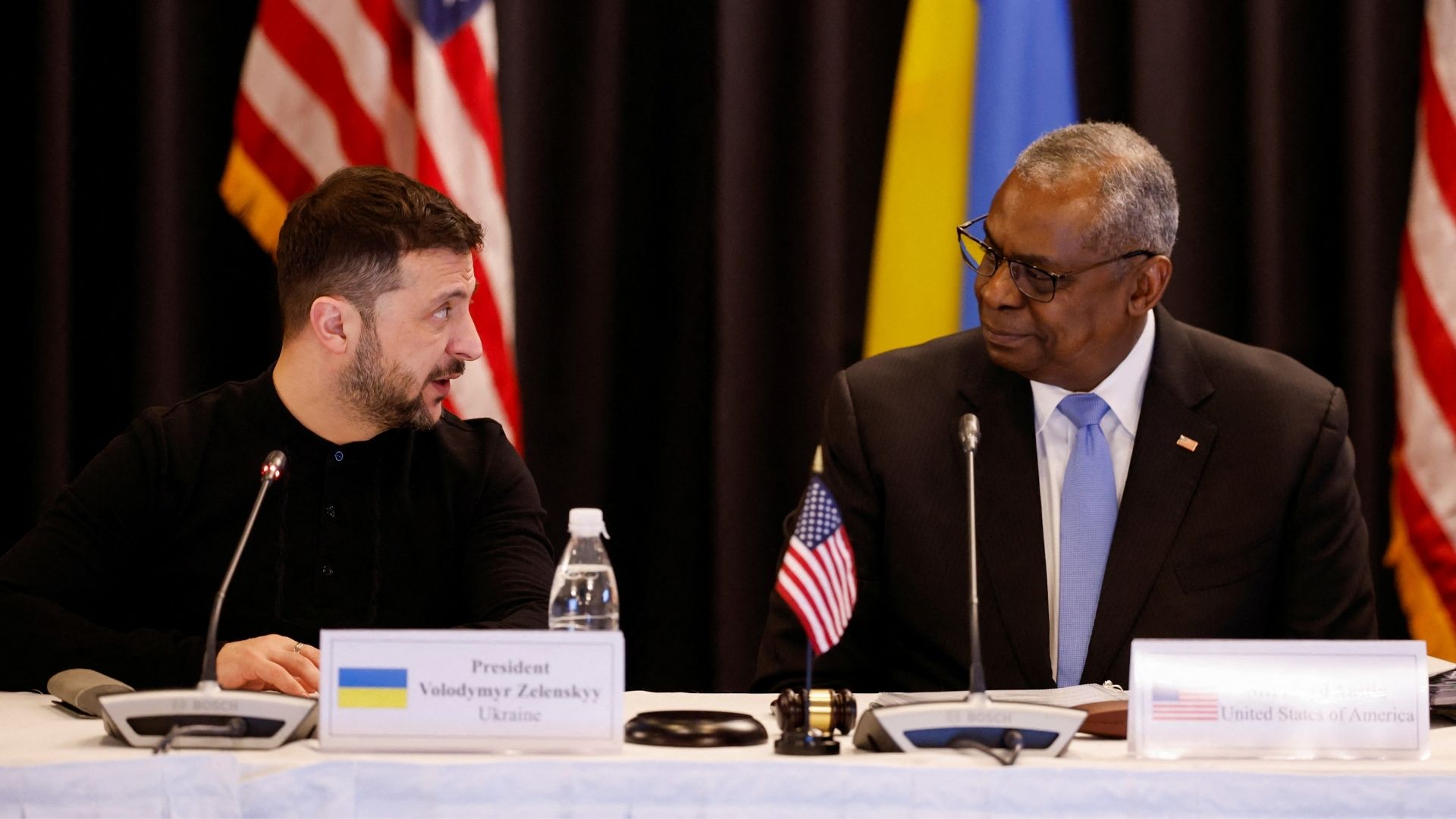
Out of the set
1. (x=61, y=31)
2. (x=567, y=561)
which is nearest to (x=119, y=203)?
(x=61, y=31)

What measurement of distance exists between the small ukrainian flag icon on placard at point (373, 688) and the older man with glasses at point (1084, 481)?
0.99m

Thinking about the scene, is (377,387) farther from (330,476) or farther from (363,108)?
(363,108)

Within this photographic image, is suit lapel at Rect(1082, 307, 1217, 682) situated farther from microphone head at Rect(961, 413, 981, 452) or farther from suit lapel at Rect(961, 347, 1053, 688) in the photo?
microphone head at Rect(961, 413, 981, 452)

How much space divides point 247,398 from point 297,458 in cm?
15

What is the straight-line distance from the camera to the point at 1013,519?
2.54 meters

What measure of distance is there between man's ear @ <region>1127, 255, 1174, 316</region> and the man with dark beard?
1.16 meters

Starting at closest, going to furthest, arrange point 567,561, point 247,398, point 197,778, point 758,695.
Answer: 1. point 197,778
2. point 567,561
3. point 758,695
4. point 247,398

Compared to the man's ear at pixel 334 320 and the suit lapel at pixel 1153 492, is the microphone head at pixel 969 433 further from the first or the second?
the man's ear at pixel 334 320

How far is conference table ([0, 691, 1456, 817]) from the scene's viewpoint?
60.7 inches

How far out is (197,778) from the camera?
154cm

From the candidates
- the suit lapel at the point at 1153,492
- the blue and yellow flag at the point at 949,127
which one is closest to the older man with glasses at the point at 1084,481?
the suit lapel at the point at 1153,492

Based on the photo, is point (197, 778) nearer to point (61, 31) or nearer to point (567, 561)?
point (567, 561)

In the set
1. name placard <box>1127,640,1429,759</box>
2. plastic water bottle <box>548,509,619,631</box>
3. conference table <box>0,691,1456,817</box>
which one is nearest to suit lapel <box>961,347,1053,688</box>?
plastic water bottle <box>548,509,619,631</box>

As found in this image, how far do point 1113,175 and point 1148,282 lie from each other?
205 mm
